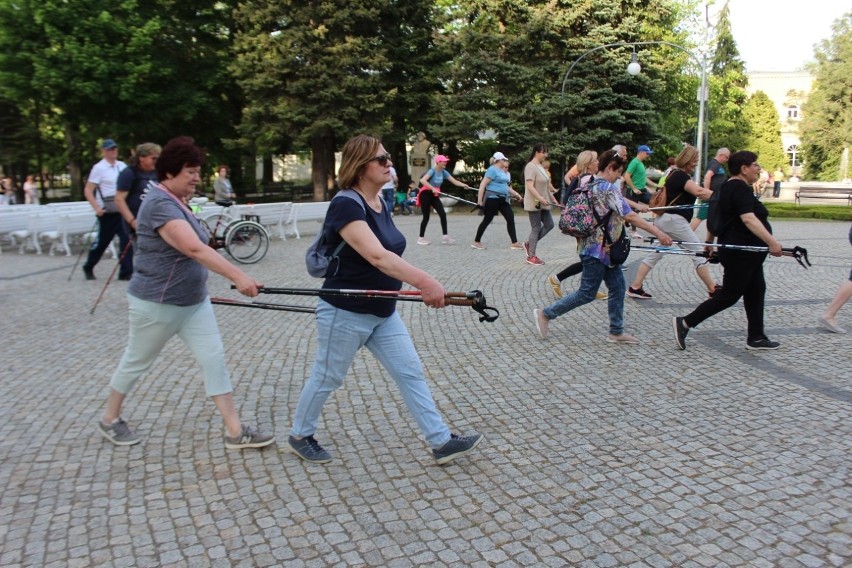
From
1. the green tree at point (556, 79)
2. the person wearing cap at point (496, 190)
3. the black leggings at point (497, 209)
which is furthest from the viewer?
the green tree at point (556, 79)

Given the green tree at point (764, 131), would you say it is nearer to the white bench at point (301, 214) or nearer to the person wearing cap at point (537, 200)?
the white bench at point (301, 214)

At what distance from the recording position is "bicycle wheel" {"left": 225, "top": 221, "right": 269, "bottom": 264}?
1200cm

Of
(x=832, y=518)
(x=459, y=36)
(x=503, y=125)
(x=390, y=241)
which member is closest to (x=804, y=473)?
(x=832, y=518)

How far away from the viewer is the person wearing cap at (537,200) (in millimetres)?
11164

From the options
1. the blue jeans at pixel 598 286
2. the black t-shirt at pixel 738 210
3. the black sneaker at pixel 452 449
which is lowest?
the black sneaker at pixel 452 449

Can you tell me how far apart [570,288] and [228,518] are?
22.2 feet

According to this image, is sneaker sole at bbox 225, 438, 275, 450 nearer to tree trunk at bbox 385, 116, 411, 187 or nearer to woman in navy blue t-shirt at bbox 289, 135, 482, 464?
woman in navy blue t-shirt at bbox 289, 135, 482, 464

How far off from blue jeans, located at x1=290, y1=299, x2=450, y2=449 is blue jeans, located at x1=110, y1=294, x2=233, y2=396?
561 millimetres

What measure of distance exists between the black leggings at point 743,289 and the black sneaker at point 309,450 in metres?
3.88

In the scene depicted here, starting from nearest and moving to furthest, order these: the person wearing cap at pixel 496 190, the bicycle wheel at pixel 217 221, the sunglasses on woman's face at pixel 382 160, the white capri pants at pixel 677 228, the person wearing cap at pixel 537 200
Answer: the sunglasses on woman's face at pixel 382 160
the white capri pants at pixel 677 228
the person wearing cap at pixel 537 200
the person wearing cap at pixel 496 190
the bicycle wheel at pixel 217 221

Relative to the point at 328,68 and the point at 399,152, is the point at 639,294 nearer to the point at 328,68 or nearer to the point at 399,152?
the point at 328,68

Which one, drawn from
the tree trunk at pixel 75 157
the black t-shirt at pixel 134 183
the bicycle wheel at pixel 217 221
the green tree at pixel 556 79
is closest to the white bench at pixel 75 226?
the bicycle wheel at pixel 217 221

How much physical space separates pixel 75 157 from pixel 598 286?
32808 mm

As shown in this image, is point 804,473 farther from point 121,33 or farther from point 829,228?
point 121,33
